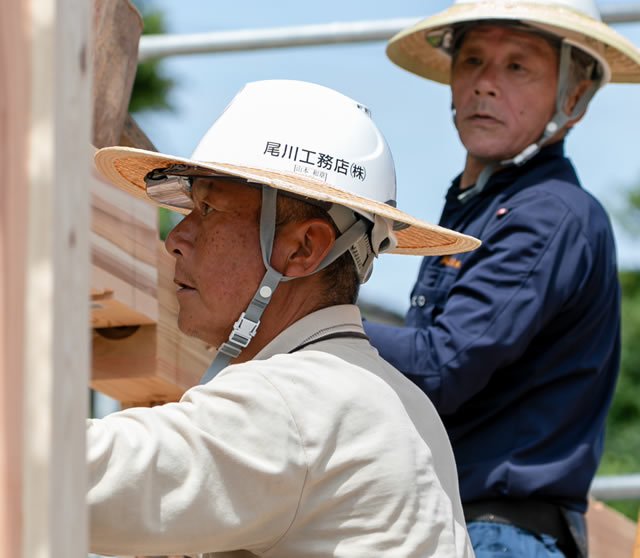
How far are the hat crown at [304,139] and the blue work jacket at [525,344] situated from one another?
1.89 feet

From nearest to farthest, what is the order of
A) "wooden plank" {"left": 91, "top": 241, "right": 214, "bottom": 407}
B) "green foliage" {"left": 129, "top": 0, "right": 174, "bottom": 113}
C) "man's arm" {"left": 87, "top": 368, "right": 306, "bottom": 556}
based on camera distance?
"man's arm" {"left": 87, "top": 368, "right": 306, "bottom": 556} < "wooden plank" {"left": 91, "top": 241, "right": 214, "bottom": 407} < "green foliage" {"left": 129, "top": 0, "right": 174, "bottom": 113}

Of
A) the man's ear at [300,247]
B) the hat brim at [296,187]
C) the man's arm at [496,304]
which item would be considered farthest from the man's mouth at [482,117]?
the man's ear at [300,247]

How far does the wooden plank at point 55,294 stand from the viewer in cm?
121

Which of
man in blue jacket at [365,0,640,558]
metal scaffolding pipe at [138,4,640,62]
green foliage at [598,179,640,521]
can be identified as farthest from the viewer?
green foliage at [598,179,640,521]

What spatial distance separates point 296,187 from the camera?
254 centimetres

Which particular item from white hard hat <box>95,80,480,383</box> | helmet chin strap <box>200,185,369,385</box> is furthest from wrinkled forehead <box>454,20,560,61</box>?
helmet chin strap <box>200,185,369,385</box>

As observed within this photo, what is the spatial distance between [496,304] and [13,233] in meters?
2.20

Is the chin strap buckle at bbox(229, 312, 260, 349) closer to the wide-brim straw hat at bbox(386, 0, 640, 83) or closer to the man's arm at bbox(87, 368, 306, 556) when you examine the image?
the man's arm at bbox(87, 368, 306, 556)

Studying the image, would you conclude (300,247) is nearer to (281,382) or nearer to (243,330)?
(243,330)

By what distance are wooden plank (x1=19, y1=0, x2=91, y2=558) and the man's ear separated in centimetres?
138

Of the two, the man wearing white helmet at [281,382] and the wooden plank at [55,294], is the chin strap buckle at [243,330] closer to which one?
the man wearing white helmet at [281,382]

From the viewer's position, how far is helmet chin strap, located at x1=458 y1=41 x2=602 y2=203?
3.68 metres

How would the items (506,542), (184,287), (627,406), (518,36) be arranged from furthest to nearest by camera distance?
(627,406), (518,36), (506,542), (184,287)

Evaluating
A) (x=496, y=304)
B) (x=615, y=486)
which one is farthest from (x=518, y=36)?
(x=615, y=486)
